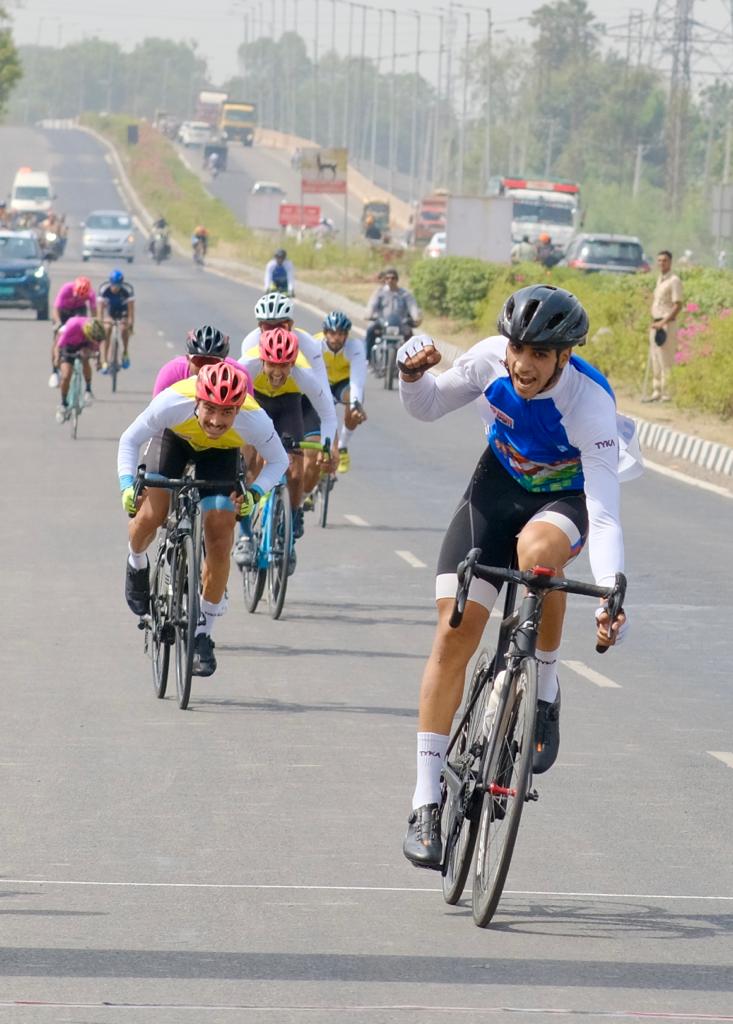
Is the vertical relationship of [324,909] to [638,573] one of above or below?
above

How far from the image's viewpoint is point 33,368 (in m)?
36.6

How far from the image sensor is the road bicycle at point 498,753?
21.0 ft

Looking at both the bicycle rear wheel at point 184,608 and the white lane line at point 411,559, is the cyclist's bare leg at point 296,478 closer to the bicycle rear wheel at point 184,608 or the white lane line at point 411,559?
the white lane line at point 411,559

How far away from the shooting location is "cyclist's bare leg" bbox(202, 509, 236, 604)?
35.9 feet

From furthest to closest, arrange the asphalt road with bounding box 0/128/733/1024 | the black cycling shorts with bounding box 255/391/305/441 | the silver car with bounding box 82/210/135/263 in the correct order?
the silver car with bounding box 82/210/135/263 < the black cycling shorts with bounding box 255/391/305/441 < the asphalt road with bounding box 0/128/733/1024

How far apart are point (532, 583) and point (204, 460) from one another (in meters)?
4.76

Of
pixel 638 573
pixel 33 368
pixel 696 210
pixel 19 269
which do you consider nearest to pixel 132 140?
pixel 696 210

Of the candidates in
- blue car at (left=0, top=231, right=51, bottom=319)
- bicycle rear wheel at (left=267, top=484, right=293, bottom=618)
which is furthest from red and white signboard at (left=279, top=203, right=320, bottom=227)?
bicycle rear wheel at (left=267, top=484, right=293, bottom=618)

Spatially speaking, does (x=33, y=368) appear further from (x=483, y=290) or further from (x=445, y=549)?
(x=445, y=549)

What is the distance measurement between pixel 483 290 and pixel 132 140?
110469 mm

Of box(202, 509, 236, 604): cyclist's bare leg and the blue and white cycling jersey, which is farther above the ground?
the blue and white cycling jersey

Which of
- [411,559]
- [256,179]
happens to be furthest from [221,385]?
[256,179]

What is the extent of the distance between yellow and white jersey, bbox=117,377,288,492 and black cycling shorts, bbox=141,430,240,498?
0.04 metres

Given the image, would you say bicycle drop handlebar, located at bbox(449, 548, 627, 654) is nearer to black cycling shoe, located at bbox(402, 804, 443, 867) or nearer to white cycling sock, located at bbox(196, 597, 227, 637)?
black cycling shoe, located at bbox(402, 804, 443, 867)
